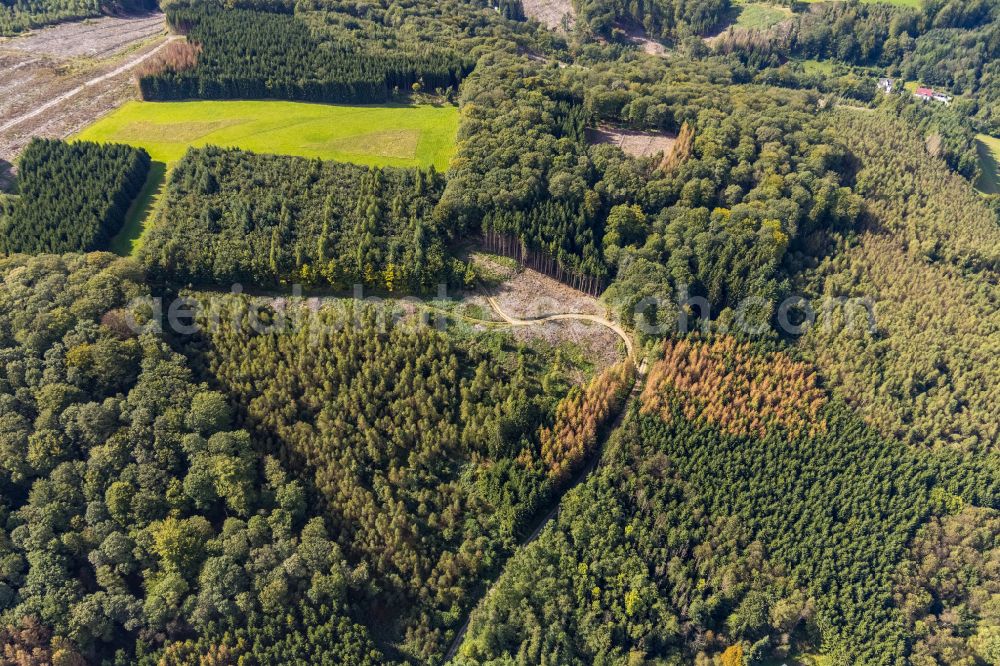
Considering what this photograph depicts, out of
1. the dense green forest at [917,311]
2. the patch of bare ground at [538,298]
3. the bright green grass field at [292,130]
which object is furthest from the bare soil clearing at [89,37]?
the dense green forest at [917,311]

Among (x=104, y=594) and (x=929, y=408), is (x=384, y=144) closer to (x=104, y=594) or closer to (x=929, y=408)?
(x=104, y=594)

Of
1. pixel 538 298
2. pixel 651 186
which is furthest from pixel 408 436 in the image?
pixel 651 186

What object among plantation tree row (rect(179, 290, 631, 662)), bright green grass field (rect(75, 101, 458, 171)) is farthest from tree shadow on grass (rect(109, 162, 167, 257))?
plantation tree row (rect(179, 290, 631, 662))

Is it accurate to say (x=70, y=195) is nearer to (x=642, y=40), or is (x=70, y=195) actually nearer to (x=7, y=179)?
(x=7, y=179)

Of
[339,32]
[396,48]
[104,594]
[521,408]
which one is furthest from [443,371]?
[339,32]

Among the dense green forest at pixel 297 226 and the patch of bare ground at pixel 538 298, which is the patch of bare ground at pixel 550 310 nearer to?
the patch of bare ground at pixel 538 298

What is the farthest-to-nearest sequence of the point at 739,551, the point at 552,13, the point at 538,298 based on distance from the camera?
1. the point at 552,13
2. the point at 538,298
3. the point at 739,551
